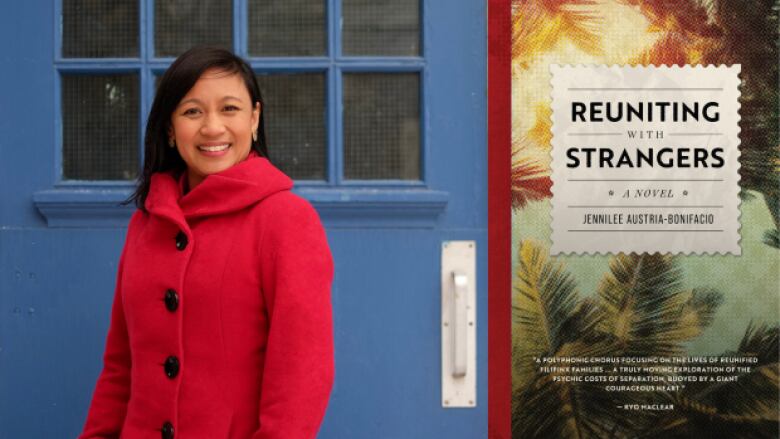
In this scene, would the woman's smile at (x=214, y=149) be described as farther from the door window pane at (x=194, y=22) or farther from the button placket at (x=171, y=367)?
the door window pane at (x=194, y=22)

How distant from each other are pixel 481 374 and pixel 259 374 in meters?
1.02

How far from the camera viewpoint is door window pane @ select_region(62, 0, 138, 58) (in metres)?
2.61

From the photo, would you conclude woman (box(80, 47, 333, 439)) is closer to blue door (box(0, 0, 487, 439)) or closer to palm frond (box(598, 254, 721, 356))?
blue door (box(0, 0, 487, 439))

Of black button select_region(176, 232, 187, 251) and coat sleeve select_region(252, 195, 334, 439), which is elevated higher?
black button select_region(176, 232, 187, 251)

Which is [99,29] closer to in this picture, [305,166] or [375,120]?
[305,166]

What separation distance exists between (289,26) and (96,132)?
2.05ft

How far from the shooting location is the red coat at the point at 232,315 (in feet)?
5.31

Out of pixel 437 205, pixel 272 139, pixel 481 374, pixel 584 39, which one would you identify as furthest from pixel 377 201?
pixel 584 39

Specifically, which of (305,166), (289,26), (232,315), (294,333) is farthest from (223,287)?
(289,26)

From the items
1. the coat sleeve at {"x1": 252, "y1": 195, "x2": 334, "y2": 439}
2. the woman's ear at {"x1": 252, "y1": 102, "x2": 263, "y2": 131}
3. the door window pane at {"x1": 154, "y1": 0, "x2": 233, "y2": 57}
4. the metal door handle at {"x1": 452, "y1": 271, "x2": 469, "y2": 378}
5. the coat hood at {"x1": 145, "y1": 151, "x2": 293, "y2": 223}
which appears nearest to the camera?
the coat sleeve at {"x1": 252, "y1": 195, "x2": 334, "y2": 439}

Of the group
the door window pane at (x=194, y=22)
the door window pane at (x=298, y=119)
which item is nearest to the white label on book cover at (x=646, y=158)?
the door window pane at (x=298, y=119)

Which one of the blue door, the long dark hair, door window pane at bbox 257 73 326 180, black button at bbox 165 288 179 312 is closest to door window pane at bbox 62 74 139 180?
the blue door

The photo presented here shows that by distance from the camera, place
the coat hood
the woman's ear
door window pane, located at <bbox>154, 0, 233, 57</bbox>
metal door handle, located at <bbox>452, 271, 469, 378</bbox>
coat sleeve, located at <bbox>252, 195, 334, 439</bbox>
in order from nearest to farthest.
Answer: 1. coat sleeve, located at <bbox>252, 195, 334, 439</bbox>
2. the coat hood
3. the woman's ear
4. metal door handle, located at <bbox>452, 271, 469, 378</bbox>
5. door window pane, located at <bbox>154, 0, 233, 57</bbox>

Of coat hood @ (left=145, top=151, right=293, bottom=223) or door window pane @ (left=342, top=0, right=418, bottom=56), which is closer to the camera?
coat hood @ (left=145, top=151, right=293, bottom=223)
